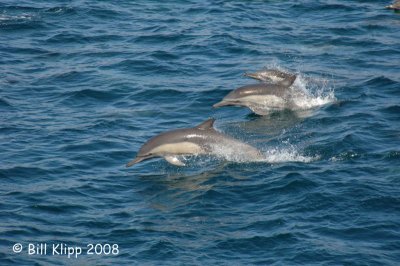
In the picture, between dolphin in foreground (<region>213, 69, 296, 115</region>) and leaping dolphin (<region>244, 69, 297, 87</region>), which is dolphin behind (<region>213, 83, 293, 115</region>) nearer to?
dolphin in foreground (<region>213, 69, 296, 115</region>)

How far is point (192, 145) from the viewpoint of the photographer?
2278 cm

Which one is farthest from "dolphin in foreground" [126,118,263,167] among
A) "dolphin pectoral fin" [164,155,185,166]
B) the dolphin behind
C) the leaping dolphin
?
the leaping dolphin

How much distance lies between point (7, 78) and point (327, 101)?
32.8 feet

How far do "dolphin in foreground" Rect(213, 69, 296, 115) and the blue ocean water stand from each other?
13.1 inches

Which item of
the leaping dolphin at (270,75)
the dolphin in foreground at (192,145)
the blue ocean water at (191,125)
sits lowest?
the blue ocean water at (191,125)

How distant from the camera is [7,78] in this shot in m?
30.3

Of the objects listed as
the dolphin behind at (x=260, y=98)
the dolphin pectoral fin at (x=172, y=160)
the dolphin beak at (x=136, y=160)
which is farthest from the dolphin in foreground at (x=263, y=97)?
the dolphin beak at (x=136, y=160)

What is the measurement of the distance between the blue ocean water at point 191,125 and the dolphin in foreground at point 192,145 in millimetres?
366

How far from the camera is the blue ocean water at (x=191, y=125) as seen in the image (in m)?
19.0

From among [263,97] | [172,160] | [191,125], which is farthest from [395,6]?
[172,160]

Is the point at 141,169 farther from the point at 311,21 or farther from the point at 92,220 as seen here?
the point at 311,21

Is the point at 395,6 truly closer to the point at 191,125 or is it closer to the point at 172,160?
the point at 191,125

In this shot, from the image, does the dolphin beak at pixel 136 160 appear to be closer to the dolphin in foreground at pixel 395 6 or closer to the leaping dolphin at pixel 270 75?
the leaping dolphin at pixel 270 75

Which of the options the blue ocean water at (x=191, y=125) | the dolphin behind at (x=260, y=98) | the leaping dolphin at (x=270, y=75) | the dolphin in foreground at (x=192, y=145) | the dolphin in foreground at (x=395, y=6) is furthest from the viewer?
the dolphin in foreground at (x=395, y=6)
